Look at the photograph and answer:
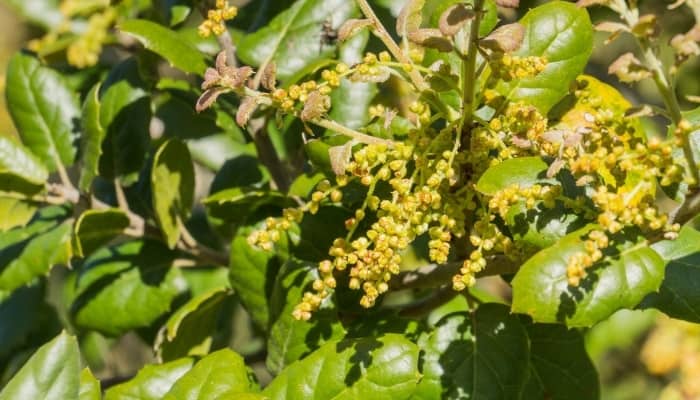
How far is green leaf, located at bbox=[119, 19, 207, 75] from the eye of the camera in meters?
1.64

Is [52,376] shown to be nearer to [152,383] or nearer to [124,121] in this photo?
[152,383]

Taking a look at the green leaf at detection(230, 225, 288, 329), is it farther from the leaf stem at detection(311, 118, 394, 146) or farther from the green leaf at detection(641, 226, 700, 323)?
the green leaf at detection(641, 226, 700, 323)

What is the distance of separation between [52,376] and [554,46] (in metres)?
0.78

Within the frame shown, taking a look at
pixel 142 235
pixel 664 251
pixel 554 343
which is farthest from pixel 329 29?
pixel 664 251

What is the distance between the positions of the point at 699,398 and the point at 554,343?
86 cm

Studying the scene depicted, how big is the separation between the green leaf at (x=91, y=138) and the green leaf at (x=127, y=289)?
0.19 metres

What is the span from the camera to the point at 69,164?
6.41ft

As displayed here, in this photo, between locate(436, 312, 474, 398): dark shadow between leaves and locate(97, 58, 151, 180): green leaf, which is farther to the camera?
locate(97, 58, 151, 180): green leaf

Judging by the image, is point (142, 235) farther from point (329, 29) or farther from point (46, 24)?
point (46, 24)

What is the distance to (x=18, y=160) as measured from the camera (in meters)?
1.84

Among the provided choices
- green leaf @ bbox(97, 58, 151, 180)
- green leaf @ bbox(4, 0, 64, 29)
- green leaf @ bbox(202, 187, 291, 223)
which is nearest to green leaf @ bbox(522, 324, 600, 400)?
green leaf @ bbox(202, 187, 291, 223)

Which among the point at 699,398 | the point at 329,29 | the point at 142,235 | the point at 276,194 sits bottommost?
the point at 699,398

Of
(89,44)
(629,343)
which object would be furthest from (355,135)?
(629,343)

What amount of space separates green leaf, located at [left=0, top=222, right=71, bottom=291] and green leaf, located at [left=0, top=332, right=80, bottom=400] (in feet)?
1.68
